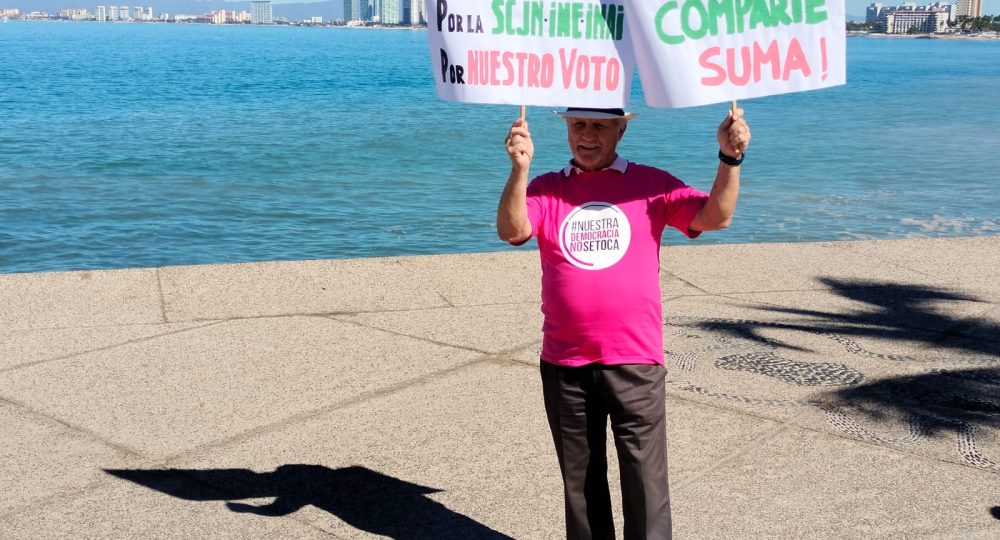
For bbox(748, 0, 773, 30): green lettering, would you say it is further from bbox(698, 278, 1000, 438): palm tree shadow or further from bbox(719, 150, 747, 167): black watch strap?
bbox(698, 278, 1000, 438): palm tree shadow

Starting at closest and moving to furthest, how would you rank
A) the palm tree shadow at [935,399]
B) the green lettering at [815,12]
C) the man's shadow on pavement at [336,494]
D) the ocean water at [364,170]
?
1. the green lettering at [815,12]
2. the man's shadow on pavement at [336,494]
3. the palm tree shadow at [935,399]
4. the ocean water at [364,170]

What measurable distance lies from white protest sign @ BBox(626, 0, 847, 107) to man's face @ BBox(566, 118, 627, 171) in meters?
0.18

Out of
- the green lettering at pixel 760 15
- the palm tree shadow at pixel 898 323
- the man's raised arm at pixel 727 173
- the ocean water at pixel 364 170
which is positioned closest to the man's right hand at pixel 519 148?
the man's raised arm at pixel 727 173

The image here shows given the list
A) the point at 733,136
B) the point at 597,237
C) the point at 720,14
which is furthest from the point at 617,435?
the point at 720,14

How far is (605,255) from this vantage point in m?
3.47

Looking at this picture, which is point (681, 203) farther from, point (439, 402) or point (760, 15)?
point (439, 402)

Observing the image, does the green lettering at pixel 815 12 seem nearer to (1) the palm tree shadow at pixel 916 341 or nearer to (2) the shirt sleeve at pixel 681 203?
(2) the shirt sleeve at pixel 681 203

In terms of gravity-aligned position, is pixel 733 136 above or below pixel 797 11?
below

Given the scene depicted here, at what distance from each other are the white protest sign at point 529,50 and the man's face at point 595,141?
3.9 inches

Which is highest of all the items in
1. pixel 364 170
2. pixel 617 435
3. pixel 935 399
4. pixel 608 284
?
pixel 608 284

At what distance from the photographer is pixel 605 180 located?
351 centimetres

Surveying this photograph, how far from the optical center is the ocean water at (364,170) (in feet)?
57.0

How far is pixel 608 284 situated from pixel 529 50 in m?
0.81

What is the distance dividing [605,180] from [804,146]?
30.3 metres
